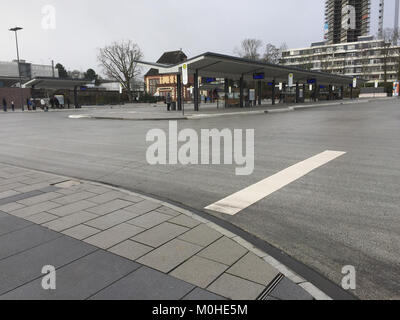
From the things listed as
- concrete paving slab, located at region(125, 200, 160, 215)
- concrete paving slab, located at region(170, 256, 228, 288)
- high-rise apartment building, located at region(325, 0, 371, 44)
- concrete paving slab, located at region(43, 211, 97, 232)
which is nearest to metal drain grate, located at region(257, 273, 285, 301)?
concrete paving slab, located at region(170, 256, 228, 288)

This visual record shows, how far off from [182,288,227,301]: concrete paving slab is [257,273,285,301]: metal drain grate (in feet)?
1.01

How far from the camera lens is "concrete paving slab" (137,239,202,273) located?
3.06m

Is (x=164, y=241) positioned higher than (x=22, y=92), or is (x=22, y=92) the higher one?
(x=22, y=92)

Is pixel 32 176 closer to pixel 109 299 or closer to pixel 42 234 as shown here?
pixel 42 234

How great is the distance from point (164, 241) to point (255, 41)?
80240 mm

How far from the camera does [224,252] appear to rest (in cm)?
331

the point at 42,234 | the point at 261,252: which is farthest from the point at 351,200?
the point at 42,234

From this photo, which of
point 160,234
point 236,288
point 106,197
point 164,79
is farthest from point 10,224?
point 164,79

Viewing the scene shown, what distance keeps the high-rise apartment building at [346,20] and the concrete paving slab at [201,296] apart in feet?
620

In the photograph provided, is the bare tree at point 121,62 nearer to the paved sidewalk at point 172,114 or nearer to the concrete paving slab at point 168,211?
the paved sidewalk at point 172,114

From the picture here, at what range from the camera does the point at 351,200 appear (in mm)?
4957

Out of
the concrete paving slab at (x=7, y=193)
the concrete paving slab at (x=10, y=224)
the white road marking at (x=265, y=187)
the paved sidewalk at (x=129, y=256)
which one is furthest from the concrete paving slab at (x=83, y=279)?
the concrete paving slab at (x=7, y=193)

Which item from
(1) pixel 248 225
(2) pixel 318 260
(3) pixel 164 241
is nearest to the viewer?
(2) pixel 318 260

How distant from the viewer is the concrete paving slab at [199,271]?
2.80 meters
